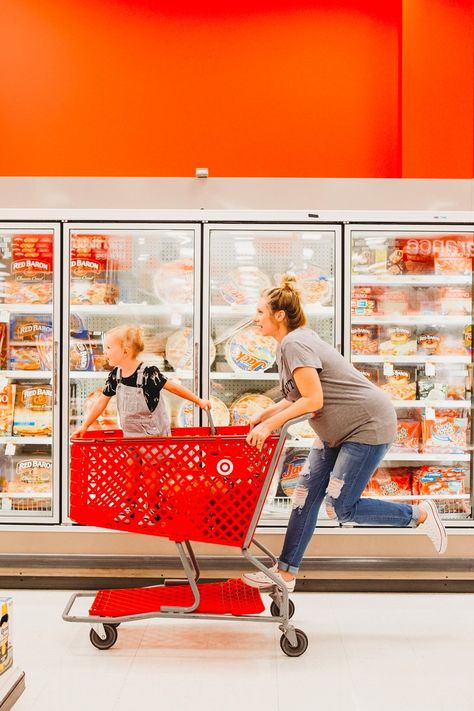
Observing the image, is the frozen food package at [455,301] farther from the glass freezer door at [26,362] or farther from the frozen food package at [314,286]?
the glass freezer door at [26,362]

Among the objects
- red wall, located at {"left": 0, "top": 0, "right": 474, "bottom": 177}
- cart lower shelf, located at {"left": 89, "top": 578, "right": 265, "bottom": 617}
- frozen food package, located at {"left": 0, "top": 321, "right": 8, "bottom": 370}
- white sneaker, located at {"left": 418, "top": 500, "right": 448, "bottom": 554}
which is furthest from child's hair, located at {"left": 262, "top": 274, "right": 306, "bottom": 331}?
red wall, located at {"left": 0, "top": 0, "right": 474, "bottom": 177}

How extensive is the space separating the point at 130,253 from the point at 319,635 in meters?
2.34

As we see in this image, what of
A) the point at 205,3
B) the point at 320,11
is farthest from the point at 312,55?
the point at 205,3

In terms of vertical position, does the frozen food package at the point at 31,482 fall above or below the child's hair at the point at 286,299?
below

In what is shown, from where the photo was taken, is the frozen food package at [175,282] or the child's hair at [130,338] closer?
the child's hair at [130,338]

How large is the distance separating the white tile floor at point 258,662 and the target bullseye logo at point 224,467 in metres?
0.74

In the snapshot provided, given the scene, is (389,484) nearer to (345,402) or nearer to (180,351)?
(345,402)

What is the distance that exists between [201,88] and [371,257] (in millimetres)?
1807

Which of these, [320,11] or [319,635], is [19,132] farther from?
[319,635]

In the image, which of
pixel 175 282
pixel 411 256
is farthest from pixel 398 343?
pixel 175 282

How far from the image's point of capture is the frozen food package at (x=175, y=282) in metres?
3.82

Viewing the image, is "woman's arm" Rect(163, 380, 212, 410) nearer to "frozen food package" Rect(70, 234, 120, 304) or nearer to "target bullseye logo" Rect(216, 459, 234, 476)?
"target bullseye logo" Rect(216, 459, 234, 476)

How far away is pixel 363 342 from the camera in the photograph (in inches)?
151

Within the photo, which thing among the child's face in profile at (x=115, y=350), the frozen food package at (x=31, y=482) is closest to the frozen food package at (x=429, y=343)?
the child's face in profile at (x=115, y=350)
